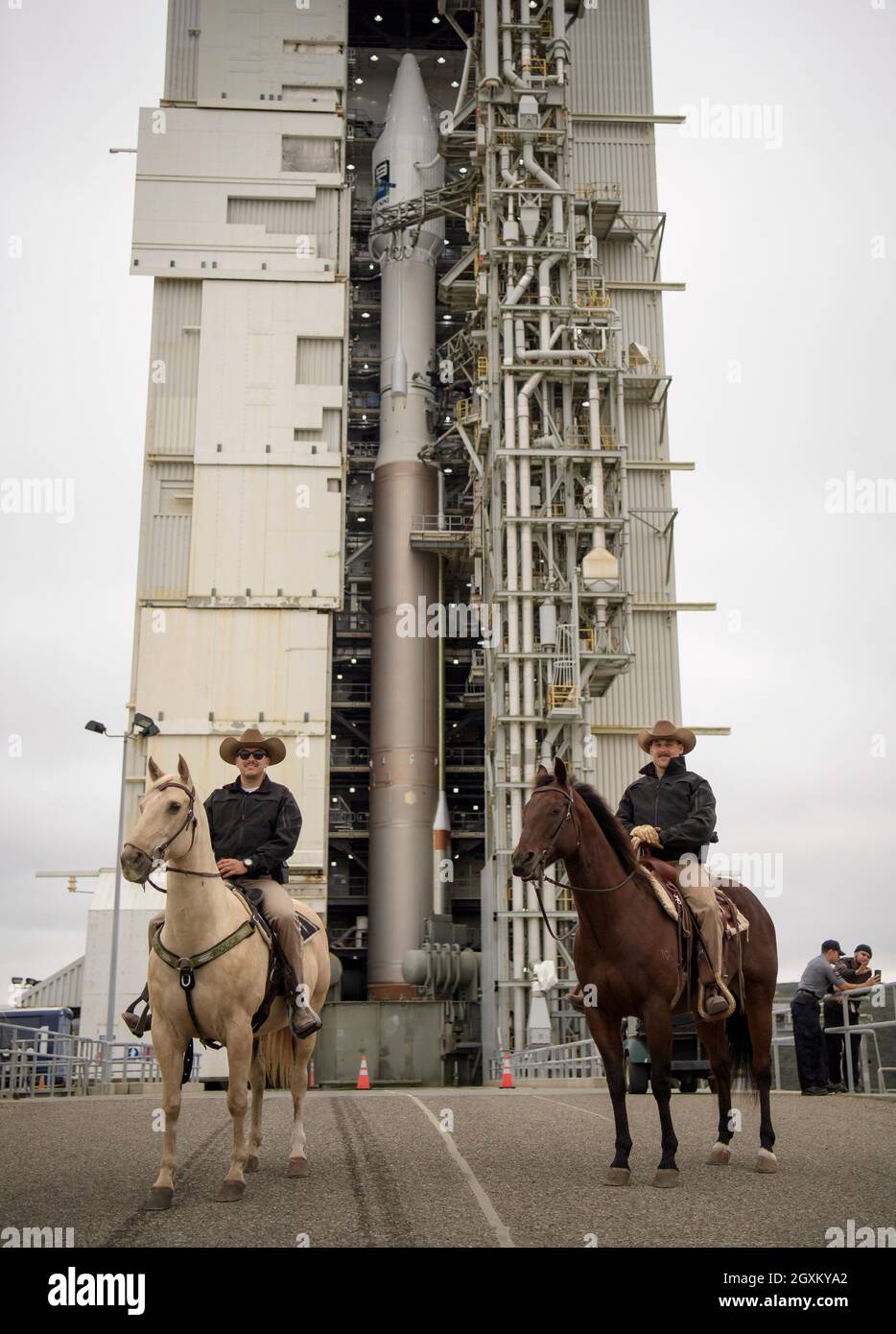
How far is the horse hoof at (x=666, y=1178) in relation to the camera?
699cm

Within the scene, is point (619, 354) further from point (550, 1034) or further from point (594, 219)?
point (550, 1034)

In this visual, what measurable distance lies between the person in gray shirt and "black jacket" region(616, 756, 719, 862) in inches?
287

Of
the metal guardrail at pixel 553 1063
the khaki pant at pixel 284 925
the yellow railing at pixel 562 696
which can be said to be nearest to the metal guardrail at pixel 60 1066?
the metal guardrail at pixel 553 1063

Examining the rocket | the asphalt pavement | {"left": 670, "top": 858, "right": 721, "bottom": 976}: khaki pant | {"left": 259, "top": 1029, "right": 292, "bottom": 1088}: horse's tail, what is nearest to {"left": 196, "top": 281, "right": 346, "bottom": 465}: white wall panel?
the rocket

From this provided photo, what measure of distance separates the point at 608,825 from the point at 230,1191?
9.91 ft

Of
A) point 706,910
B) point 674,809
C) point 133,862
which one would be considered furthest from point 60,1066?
point 133,862

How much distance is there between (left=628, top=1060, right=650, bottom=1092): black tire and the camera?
16750 mm

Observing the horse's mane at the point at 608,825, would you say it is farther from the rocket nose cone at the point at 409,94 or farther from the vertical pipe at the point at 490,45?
the rocket nose cone at the point at 409,94

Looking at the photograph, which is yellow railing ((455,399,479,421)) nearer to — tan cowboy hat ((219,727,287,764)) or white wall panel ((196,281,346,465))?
white wall panel ((196,281,346,465))

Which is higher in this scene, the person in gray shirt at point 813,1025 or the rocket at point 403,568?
the rocket at point 403,568

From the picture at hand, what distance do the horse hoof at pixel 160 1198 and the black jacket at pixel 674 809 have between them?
3722 millimetres

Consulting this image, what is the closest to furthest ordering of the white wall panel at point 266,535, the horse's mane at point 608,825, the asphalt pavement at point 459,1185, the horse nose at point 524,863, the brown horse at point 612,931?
the asphalt pavement at point 459,1185 → the horse nose at point 524,863 → the brown horse at point 612,931 → the horse's mane at point 608,825 → the white wall panel at point 266,535

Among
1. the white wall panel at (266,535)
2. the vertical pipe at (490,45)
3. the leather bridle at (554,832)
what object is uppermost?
the vertical pipe at (490,45)
